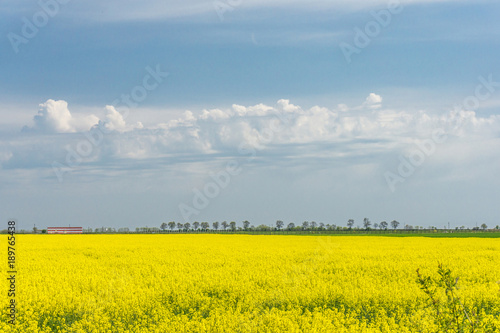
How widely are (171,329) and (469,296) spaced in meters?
9.07

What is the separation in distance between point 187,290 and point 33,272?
8.31 m

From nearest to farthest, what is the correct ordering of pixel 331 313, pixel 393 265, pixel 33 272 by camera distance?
pixel 331 313 < pixel 33 272 < pixel 393 265

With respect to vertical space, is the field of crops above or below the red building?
above

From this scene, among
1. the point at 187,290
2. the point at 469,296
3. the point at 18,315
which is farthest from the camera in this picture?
the point at 187,290

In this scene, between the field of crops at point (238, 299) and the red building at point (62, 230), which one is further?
the red building at point (62, 230)

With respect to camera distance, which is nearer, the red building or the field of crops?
the field of crops

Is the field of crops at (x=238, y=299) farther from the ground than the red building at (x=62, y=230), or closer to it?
farther from the ground

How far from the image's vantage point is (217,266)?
2155cm

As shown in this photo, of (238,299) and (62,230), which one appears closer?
(238,299)

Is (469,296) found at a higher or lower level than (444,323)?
lower

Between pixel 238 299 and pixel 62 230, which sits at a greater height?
pixel 238 299

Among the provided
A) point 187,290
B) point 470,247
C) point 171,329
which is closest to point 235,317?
point 171,329

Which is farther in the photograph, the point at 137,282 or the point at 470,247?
the point at 470,247

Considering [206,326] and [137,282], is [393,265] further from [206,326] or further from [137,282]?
[206,326]
